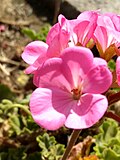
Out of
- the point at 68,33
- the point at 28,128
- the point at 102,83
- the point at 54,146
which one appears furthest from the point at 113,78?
the point at 28,128

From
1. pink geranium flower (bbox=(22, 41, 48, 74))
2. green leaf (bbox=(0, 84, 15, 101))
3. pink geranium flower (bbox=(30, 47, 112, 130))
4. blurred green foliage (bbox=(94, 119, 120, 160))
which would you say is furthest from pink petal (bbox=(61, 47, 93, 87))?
green leaf (bbox=(0, 84, 15, 101))

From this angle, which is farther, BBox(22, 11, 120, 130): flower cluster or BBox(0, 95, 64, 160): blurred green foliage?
BBox(0, 95, 64, 160): blurred green foliage

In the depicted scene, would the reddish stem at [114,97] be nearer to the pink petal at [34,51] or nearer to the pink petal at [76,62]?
the pink petal at [76,62]

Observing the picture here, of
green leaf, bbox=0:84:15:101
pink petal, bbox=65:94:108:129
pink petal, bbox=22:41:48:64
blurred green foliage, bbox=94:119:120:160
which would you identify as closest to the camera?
pink petal, bbox=65:94:108:129

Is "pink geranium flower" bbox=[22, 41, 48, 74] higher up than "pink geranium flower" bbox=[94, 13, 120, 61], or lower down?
lower down

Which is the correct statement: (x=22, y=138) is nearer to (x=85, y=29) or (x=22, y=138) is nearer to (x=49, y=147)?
(x=49, y=147)

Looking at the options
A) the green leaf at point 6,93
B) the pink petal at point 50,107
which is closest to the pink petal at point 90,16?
the pink petal at point 50,107

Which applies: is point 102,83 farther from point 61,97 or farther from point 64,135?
point 64,135

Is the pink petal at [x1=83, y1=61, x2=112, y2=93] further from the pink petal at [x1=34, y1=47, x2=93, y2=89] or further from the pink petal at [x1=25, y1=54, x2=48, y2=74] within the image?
the pink petal at [x1=25, y1=54, x2=48, y2=74]
